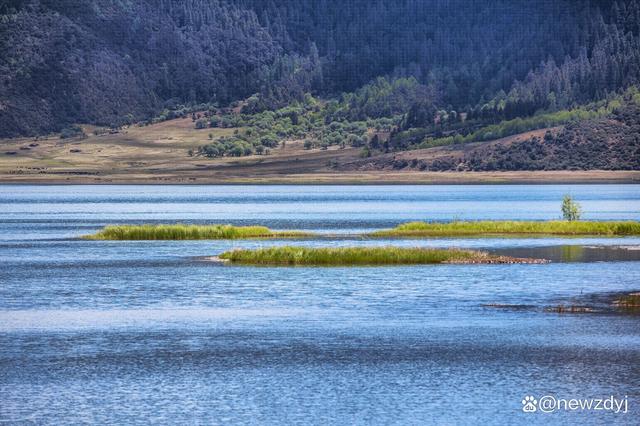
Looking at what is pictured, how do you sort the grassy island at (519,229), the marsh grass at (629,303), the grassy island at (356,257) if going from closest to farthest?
1. the marsh grass at (629,303)
2. the grassy island at (356,257)
3. the grassy island at (519,229)

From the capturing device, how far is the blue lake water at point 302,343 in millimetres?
38375

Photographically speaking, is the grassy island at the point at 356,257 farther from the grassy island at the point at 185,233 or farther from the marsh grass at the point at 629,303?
the grassy island at the point at 185,233

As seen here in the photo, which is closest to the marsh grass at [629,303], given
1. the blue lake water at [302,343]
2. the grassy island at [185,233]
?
the blue lake water at [302,343]

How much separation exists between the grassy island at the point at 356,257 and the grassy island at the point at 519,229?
2270 cm

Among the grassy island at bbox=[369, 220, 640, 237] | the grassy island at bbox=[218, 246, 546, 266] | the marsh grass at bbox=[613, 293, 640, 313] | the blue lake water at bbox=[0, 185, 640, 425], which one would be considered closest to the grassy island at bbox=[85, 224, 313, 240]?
the grassy island at bbox=[369, 220, 640, 237]

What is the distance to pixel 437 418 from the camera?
120 feet

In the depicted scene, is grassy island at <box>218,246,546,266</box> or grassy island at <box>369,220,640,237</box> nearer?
grassy island at <box>218,246,546,266</box>

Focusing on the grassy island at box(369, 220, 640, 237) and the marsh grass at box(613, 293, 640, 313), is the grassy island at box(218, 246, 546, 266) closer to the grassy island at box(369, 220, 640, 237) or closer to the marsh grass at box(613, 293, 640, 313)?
the marsh grass at box(613, 293, 640, 313)

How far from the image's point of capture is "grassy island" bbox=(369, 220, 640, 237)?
104062mm

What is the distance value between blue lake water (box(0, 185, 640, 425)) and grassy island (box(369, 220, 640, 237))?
2299 cm

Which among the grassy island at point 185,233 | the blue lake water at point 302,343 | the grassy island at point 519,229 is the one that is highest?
the blue lake water at point 302,343

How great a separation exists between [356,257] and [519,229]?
30.2m

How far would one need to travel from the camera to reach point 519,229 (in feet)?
348

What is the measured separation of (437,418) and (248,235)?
225 feet
